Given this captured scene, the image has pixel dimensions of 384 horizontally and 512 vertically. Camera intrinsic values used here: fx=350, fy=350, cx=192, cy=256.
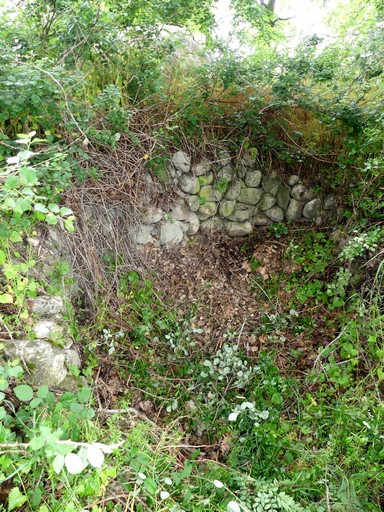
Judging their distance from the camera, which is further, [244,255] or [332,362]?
[244,255]

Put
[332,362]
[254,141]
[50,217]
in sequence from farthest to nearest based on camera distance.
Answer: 1. [254,141]
2. [332,362]
3. [50,217]

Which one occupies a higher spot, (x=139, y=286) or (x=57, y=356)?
(x=57, y=356)

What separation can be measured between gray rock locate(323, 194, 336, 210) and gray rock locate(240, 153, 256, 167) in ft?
2.70

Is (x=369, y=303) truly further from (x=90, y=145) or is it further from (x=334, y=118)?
(x=90, y=145)

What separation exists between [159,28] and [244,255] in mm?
2161

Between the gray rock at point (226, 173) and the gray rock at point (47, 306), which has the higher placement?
the gray rock at point (226, 173)

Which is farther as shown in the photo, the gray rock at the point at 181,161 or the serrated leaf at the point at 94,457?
the gray rock at the point at 181,161

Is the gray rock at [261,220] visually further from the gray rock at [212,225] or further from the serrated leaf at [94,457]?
the serrated leaf at [94,457]

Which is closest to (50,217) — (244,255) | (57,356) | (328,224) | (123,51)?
(57,356)

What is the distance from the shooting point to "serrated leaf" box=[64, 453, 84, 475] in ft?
3.02

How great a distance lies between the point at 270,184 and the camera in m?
3.63

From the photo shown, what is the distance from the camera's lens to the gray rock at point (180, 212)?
10.9ft

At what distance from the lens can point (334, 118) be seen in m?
3.04

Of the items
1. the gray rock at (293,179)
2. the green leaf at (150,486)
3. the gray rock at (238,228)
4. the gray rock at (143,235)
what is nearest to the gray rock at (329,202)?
the gray rock at (293,179)
